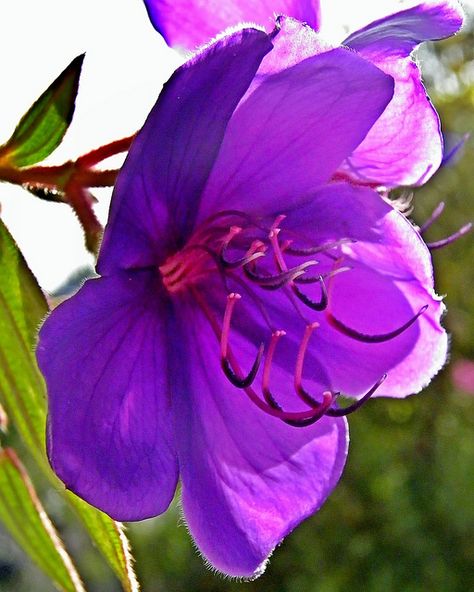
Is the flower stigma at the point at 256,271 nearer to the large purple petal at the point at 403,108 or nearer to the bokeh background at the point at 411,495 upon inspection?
the large purple petal at the point at 403,108

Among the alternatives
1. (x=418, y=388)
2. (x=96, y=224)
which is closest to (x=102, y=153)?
(x=96, y=224)

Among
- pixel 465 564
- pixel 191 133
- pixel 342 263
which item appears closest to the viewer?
pixel 191 133

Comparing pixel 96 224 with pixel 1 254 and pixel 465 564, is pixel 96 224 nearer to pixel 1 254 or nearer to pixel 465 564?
pixel 1 254

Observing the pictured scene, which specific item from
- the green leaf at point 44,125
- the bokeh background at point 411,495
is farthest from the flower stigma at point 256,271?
the bokeh background at point 411,495

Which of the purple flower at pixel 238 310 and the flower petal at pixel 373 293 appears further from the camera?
the flower petal at pixel 373 293

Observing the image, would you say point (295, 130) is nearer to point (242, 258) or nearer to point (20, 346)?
point (242, 258)
